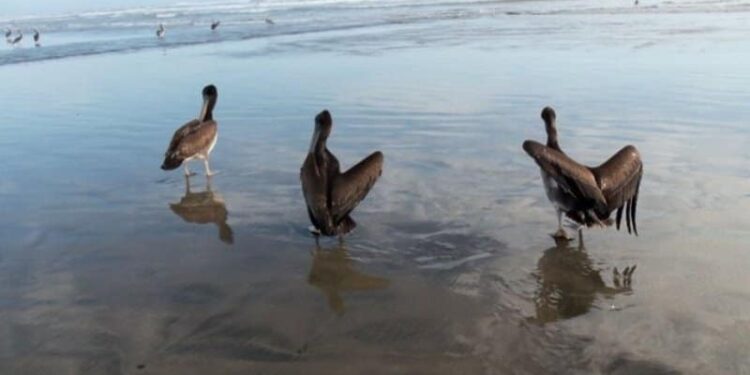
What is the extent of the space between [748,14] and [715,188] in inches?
775

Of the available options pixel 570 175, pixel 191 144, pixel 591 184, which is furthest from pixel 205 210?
pixel 591 184

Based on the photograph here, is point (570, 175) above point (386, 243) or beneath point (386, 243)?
above

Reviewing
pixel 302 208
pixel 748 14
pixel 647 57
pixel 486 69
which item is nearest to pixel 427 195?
pixel 302 208

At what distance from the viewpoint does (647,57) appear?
15.6m

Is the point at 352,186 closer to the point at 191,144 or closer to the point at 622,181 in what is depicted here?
the point at 622,181

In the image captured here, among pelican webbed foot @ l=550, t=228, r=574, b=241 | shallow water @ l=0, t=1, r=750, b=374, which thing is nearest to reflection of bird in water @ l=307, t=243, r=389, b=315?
shallow water @ l=0, t=1, r=750, b=374

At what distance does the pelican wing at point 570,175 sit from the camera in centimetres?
571

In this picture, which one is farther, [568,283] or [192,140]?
[192,140]

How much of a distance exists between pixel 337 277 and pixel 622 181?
6.90ft

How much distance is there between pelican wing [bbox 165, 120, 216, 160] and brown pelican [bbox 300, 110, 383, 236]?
2.50 meters

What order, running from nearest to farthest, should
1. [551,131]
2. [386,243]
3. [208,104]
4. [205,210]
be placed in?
[386,243] → [551,131] → [205,210] → [208,104]

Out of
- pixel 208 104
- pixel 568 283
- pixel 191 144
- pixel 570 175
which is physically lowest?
pixel 568 283

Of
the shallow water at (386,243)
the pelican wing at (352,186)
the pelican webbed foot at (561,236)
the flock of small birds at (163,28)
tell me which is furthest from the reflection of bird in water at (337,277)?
the flock of small birds at (163,28)

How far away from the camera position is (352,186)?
5.95 m
